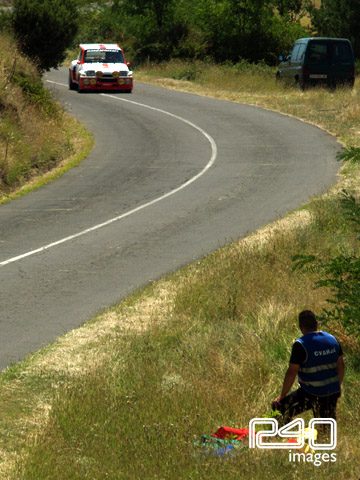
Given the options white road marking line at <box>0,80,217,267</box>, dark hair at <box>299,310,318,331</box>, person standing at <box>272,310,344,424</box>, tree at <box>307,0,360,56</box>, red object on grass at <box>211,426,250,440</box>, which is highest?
tree at <box>307,0,360,56</box>

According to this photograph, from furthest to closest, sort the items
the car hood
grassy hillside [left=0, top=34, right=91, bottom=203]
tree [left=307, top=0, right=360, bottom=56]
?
tree [left=307, top=0, right=360, bottom=56] → the car hood → grassy hillside [left=0, top=34, right=91, bottom=203]

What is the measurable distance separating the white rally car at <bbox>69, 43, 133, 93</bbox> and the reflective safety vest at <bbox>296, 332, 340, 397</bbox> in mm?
30593

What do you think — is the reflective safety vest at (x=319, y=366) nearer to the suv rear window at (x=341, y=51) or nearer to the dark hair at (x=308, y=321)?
the dark hair at (x=308, y=321)

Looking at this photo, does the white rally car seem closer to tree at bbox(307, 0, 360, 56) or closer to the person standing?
tree at bbox(307, 0, 360, 56)

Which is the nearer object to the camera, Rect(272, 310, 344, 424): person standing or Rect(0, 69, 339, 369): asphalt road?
Rect(272, 310, 344, 424): person standing

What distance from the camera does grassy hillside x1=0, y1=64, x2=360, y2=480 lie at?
5898 millimetres

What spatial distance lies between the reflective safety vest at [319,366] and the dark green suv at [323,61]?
28.3 meters

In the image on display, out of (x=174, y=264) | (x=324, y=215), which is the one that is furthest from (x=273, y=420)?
(x=324, y=215)

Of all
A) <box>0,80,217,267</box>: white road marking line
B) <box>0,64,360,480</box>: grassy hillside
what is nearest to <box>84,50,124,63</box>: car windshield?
<box>0,80,217,267</box>: white road marking line

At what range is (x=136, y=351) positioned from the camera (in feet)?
29.3

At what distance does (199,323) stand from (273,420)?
345cm

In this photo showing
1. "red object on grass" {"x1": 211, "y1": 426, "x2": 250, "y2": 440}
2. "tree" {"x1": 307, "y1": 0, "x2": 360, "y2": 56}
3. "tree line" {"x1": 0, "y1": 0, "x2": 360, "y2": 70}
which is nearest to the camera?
"red object on grass" {"x1": 211, "y1": 426, "x2": 250, "y2": 440}

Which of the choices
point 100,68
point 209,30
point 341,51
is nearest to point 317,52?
point 341,51

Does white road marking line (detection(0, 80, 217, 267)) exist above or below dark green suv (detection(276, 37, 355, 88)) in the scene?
below
